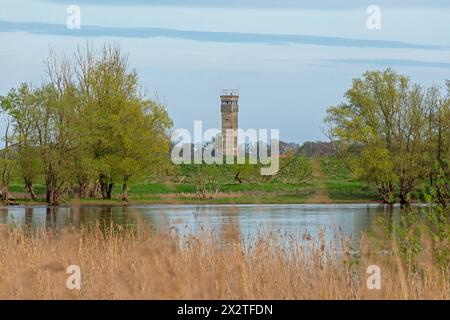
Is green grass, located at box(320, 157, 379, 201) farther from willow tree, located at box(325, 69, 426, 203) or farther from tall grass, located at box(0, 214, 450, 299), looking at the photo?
tall grass, located at box(0, 214, 450, 299)

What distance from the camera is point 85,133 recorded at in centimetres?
5212

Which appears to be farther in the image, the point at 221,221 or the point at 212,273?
the point at 221,221

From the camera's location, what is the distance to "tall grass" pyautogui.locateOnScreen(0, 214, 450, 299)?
1055 centimetres

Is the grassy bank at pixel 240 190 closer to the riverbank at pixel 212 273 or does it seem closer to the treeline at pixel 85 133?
the treeline at pixel 85 133

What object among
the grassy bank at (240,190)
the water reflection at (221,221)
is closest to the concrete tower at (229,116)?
the grassy bank at (240,190)

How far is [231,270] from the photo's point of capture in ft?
39.0

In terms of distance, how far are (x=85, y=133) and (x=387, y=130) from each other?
19689 millimetres

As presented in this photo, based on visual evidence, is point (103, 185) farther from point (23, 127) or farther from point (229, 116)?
point (229, 116)

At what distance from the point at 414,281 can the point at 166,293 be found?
3755 mm

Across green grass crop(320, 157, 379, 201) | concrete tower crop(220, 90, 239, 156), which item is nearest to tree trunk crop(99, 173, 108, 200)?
green grass crop(320, 157, 379, 201)

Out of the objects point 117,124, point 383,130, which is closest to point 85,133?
point 117,124

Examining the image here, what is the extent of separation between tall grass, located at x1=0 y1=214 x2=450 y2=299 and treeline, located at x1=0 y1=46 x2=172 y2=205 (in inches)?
1496

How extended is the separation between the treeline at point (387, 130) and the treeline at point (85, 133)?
1187 cm
